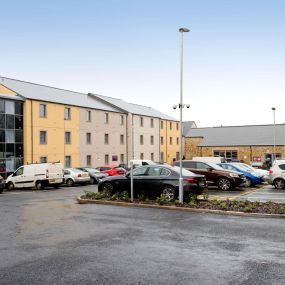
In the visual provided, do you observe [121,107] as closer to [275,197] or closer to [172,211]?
[275,197]

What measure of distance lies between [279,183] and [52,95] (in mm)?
28274

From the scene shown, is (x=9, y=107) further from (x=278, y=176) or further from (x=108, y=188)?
(x=278, y=176)

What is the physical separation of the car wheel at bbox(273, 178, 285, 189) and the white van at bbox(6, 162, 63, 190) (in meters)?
13.9

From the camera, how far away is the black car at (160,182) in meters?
15.8

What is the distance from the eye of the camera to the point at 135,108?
59.8 metres

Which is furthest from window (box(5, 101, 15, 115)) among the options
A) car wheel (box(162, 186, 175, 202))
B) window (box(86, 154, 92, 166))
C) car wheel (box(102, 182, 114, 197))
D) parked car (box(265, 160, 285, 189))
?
car wheel (box(162, 186, 175, 202))

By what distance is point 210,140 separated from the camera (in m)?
62.1

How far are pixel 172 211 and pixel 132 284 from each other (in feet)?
25.9

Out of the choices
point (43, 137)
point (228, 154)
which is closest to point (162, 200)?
point (43, 137)

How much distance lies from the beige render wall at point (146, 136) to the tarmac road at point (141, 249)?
140ft

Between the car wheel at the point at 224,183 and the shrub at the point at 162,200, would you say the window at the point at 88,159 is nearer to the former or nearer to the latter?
the car wheel at the point at 224,183

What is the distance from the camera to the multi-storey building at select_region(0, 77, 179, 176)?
37188 mm

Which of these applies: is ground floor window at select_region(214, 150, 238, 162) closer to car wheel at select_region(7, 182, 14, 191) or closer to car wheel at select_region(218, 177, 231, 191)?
car wheel at select_region(218, 177, 231, 191)

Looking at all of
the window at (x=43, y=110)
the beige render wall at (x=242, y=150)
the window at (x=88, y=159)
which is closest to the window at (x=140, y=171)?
the window at (x=43, y=110)
